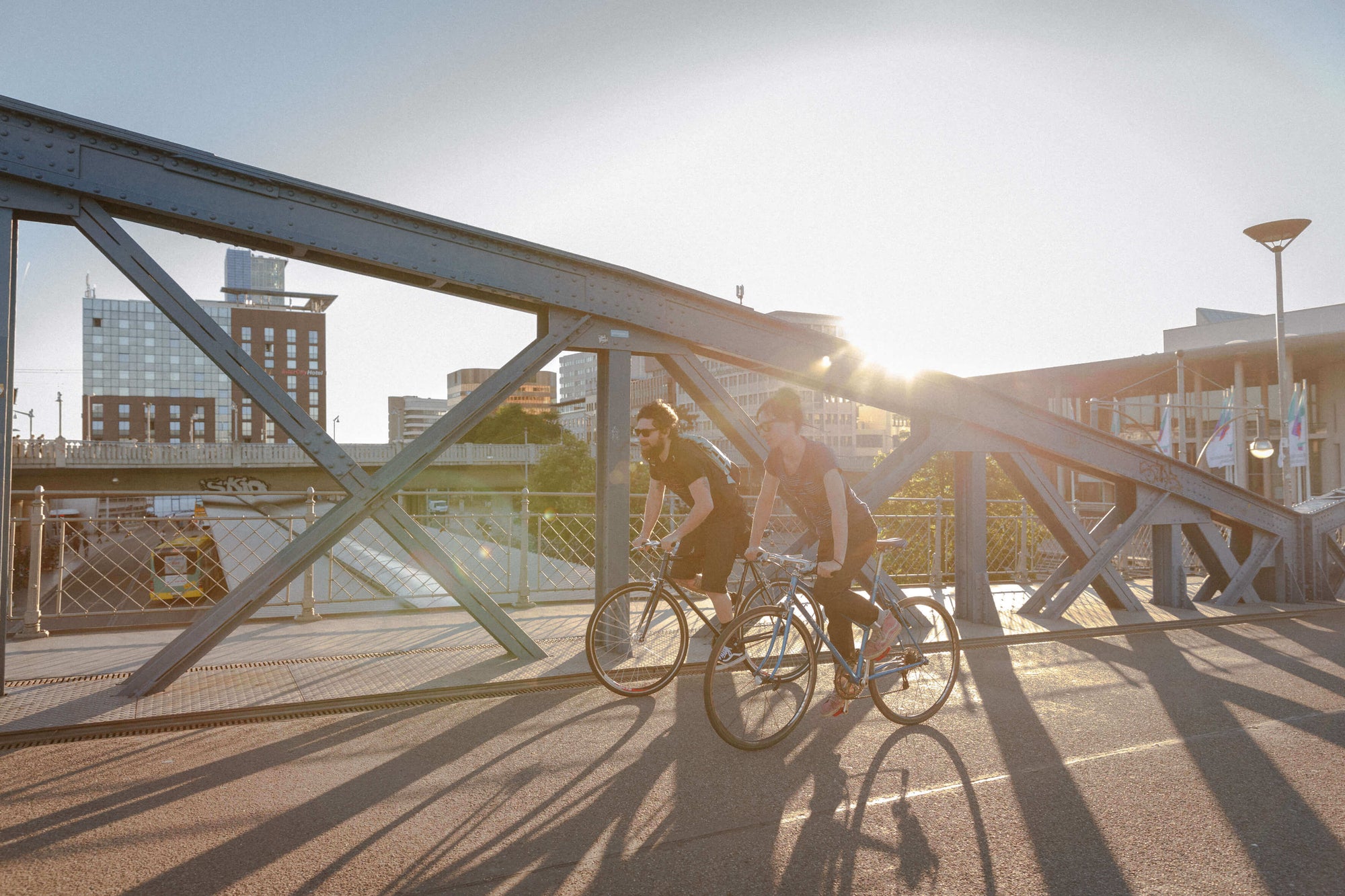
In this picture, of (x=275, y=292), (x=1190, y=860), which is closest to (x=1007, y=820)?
(x=1190, y=860)

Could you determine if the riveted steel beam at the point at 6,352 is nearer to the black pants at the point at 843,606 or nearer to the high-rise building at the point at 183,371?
the black pants at the point at 843,606

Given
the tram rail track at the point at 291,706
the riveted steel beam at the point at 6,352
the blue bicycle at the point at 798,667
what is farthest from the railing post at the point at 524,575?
the blue bicycle at the point at 798,667

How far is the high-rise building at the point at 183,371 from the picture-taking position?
111438mm

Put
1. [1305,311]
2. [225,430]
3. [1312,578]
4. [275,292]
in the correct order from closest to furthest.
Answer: [1312,578], [1305,311], [225,430], [275,292]

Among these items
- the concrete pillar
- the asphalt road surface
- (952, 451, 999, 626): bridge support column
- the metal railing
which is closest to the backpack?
the metal railing

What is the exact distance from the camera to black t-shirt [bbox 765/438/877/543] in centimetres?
534

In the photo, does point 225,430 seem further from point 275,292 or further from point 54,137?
point 54,137

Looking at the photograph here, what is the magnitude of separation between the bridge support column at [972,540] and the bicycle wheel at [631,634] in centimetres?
459

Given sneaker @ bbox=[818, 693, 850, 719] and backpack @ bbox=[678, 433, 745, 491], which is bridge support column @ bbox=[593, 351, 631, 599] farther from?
sneaker @ bbox=[818, 693, 850, 719]

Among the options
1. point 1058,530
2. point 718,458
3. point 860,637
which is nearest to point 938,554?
point 1058,530

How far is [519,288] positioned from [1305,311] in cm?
5661

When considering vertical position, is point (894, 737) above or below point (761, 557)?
below

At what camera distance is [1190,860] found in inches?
137

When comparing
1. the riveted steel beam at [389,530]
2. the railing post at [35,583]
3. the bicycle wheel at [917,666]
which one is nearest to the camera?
the bicycle wheel at [917,666]
